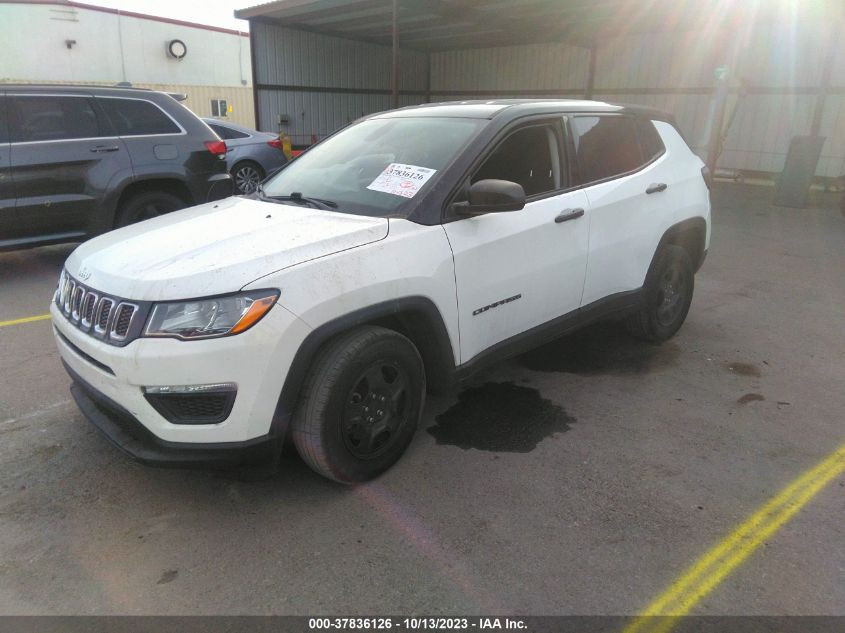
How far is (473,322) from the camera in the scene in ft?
10.0

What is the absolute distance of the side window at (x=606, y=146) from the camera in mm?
3742

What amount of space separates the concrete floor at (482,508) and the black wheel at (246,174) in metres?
7.53

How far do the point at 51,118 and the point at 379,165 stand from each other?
4396 mm

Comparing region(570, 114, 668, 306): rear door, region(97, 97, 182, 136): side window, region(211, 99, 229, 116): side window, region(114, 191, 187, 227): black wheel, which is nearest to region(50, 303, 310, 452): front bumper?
region(570, 114, 668, 306): rear door

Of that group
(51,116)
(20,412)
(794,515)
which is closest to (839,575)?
(794,515)

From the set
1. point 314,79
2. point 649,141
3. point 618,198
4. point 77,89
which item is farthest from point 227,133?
point 618,198

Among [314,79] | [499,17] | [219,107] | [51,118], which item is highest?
[499,17]

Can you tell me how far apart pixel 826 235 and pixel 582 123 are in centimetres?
736

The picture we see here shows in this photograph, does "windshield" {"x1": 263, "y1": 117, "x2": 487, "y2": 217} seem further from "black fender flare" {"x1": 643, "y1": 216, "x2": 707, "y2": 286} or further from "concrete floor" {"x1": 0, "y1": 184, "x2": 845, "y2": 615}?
"black fender flare" {"x1": 643, "y1": 216, "x2": 707, "y2": 286}

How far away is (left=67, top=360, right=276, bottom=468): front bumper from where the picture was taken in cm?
236

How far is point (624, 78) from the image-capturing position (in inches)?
666

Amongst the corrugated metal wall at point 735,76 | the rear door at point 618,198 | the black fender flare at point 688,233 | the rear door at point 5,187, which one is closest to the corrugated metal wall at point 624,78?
the corrugated metal wall at point 735,76

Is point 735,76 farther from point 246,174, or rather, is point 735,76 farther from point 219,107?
point 219,107

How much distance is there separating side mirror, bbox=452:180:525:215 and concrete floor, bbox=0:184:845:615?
1242 millimetres
